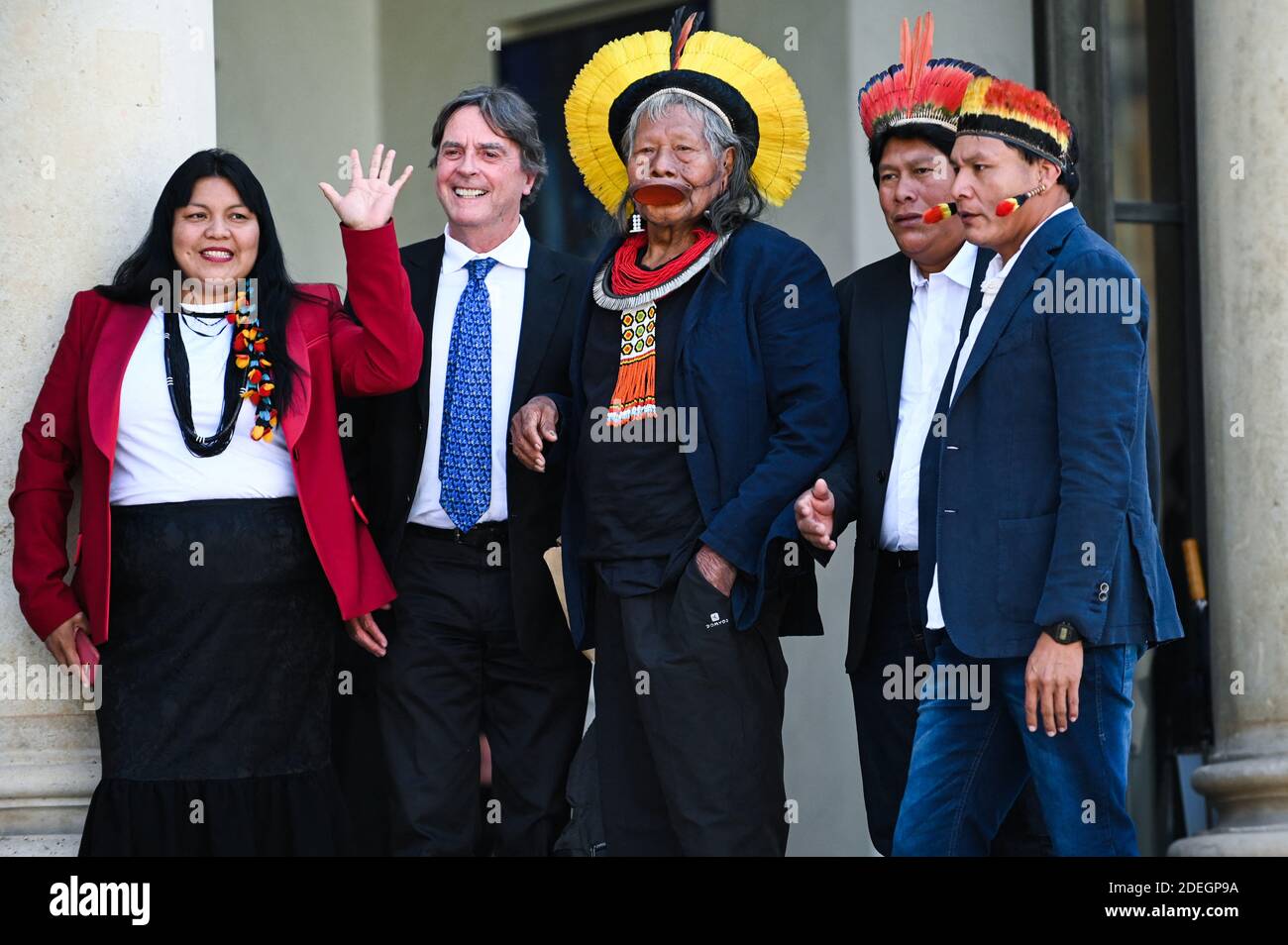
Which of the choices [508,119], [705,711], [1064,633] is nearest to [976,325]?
[1064,633]

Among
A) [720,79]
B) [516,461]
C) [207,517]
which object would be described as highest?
[720,79]

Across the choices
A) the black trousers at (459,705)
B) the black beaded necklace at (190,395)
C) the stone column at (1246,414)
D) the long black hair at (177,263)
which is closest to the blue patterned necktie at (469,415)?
the black trousers at (459,705)

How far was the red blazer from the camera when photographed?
4383 millimetres

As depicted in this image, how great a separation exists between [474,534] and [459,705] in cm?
42

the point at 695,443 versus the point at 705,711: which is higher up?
the point at 695,443

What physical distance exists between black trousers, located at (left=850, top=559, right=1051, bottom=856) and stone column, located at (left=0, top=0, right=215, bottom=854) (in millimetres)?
1786

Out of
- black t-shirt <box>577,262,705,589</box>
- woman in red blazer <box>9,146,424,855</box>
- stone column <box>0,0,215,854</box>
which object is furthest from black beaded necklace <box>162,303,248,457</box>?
black t-shirt <box>577,262,705,589</box>

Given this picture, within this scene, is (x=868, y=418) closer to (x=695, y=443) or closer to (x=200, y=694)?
(x=695, y=443)

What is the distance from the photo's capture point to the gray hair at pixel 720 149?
4.53m

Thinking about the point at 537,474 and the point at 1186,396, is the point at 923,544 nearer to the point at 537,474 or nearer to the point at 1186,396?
the point at 537,474

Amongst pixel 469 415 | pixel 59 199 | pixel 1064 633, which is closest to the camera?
pixel 1064 633

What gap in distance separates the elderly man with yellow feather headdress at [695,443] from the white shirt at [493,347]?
22 cm

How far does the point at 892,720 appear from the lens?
14.7 ft
